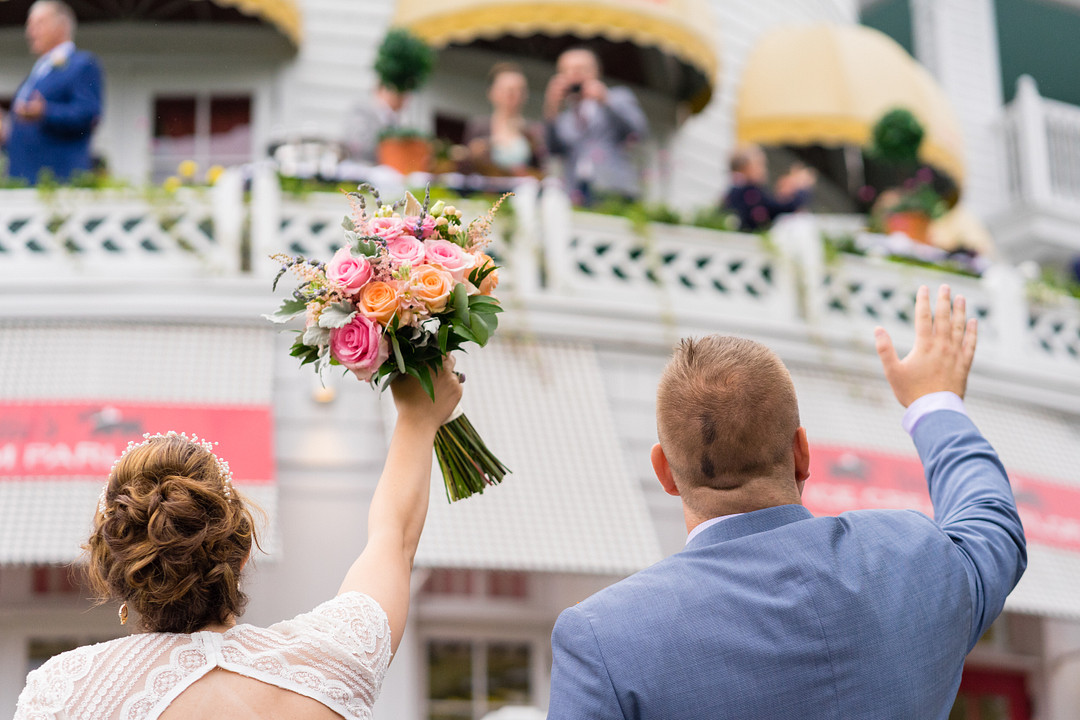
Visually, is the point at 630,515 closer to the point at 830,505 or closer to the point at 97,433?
the point at 830,505

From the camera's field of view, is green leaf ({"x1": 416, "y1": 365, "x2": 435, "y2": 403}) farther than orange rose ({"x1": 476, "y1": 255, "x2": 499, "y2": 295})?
No

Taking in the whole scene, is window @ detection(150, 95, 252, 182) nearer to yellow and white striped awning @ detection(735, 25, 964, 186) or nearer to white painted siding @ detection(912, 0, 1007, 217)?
yellow and white striped awning @ detection(735, 25, 964, 186)

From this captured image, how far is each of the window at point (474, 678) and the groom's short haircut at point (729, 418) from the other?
23.9 feet

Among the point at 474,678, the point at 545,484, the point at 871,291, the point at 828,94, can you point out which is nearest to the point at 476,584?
the point at 474,678

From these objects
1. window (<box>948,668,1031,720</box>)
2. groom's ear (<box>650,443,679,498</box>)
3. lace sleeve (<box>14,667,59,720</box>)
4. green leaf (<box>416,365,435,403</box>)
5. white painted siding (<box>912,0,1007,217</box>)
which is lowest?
window (<box>948,668,1031,720</box>)

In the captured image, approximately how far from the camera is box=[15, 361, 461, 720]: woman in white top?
2.03m

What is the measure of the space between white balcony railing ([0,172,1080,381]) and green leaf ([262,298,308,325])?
18.8 ft

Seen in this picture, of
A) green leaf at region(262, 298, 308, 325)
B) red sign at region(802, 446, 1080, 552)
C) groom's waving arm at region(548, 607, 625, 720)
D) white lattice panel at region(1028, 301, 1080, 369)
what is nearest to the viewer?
groom's waving arm at region(548, 607, 625, 720)

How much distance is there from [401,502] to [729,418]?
0.71 meters

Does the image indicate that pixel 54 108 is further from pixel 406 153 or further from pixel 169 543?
pixel 169 543

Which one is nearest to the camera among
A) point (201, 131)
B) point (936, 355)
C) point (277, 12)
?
point (936, 355)

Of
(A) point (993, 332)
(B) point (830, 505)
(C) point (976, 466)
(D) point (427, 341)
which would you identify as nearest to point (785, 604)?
(C) point (976, 466)

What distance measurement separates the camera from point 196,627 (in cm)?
214

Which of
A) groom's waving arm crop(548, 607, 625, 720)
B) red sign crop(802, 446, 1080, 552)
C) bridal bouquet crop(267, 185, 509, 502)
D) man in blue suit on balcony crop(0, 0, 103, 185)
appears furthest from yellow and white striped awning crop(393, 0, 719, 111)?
groom's waving arm crop(548, 607, 625, 720)
